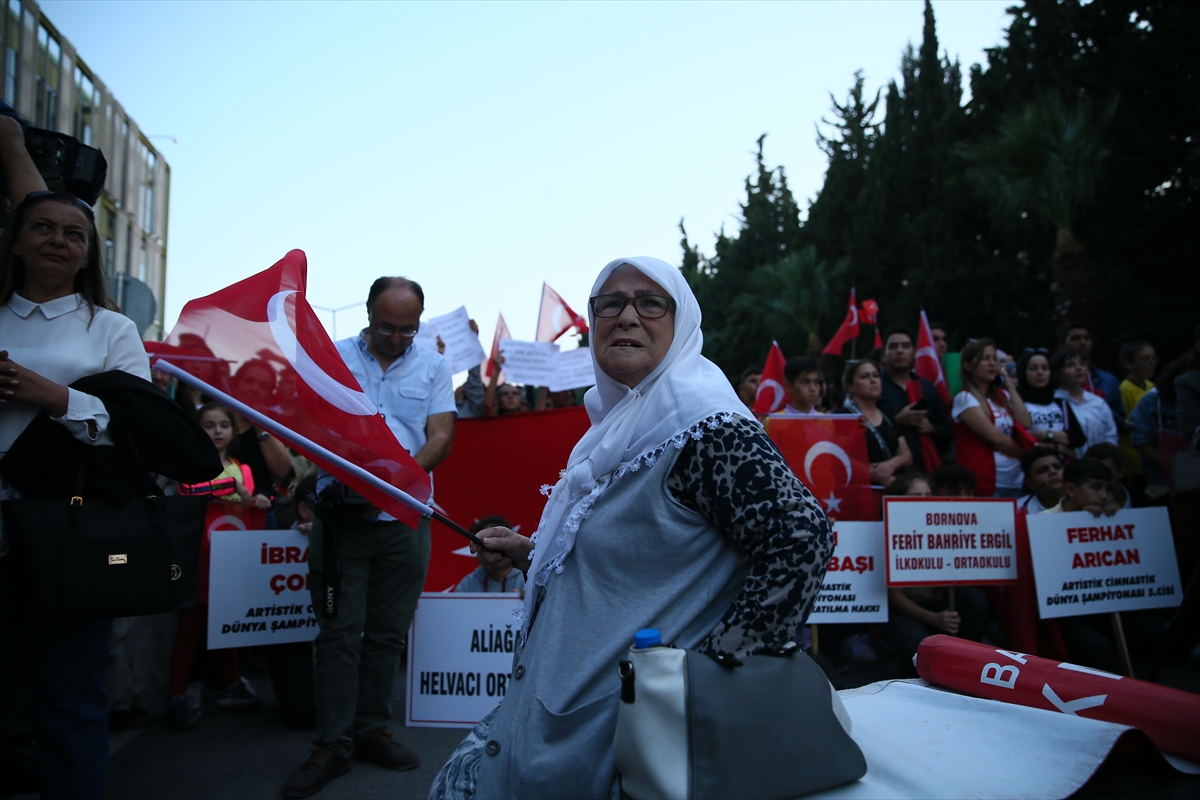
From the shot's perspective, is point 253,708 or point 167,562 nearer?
point 167,562

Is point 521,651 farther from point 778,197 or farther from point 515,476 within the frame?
point 778,197

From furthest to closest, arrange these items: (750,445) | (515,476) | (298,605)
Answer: (515,476)
(298,605)
(750,445)

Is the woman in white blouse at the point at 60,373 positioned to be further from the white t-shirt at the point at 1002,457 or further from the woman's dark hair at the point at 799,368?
the white t-shirt at the point at 1002,457

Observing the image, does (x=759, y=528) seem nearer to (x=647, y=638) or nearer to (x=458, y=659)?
(x=647, y=638)

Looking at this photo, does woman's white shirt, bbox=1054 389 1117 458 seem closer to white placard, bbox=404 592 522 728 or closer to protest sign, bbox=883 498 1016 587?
protest sign, bbox=883 498 1016 587

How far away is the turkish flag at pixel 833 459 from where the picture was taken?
6.09 meters

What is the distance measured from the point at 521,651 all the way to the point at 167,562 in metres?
1.50

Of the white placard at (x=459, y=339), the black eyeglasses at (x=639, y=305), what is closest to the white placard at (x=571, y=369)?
the white placard at (x=459, y=339)

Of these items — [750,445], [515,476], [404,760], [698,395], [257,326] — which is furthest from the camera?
[515,476]

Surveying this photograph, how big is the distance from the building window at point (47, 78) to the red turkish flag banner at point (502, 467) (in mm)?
18573

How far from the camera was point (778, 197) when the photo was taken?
49281 mm

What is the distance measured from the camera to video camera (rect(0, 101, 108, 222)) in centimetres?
352

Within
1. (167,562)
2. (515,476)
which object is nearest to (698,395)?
(167,562)

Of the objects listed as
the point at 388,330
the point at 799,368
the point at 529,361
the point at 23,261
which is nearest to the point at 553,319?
the point at 529,361
